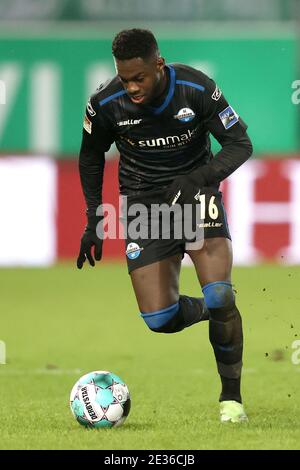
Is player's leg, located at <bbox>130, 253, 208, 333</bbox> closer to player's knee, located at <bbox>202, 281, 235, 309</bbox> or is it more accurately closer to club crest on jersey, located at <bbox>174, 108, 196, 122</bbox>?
player's knee, located at <bbox>202, 281, 235, 309</bbox>

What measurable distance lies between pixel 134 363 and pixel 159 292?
93.3 inches

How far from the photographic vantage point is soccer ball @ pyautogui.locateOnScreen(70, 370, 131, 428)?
19.2ft

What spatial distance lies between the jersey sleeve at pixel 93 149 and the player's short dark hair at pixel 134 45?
1.52 feet

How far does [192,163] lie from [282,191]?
7993mm

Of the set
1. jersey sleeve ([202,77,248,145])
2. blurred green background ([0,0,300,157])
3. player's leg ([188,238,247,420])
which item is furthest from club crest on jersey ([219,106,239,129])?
blurred green background ([0,0,300,157])

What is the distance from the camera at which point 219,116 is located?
20.3 feet

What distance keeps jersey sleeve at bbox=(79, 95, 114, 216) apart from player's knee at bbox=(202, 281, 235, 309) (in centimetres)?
95

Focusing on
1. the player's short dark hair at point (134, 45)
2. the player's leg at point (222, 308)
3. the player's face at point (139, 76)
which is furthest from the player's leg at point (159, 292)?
the player's short dark hair at point (134, 45)

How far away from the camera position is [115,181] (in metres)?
14.7

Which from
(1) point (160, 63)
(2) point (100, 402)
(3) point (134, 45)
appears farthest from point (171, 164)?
(2) point (100, 402)

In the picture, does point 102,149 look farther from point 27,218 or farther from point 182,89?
point 27,218

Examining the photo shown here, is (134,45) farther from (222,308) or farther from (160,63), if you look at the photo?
(222,308)

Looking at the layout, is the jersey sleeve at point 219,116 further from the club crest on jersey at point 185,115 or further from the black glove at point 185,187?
the black glove at point 185,187
